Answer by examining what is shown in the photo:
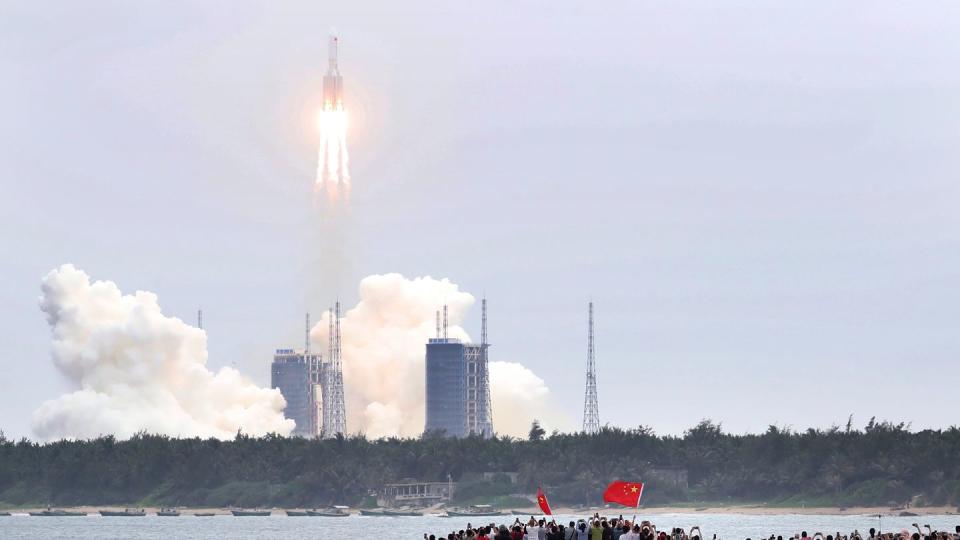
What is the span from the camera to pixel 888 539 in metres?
73.8

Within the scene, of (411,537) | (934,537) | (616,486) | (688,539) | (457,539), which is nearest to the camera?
(934,537)

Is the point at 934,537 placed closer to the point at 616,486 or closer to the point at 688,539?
the point at 688,539

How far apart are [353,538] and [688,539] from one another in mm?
126734

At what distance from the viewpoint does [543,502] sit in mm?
96562

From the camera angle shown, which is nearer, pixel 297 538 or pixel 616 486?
pixel 616 486

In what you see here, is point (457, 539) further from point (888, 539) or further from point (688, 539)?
point (888, 539)

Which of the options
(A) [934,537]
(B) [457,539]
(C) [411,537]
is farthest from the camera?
(C) [411,537]

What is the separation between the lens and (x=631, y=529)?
239 feet

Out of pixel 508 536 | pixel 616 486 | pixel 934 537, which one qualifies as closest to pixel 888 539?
pixel 934 537

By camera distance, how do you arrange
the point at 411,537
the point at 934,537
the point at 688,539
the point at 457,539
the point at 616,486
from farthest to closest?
the point at 411,537
the point at 616,486
the point at 457,539
the point at 688,539
the point at 934,537

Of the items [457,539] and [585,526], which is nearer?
[585,526]

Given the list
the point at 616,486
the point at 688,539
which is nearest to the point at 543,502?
the point at 616,486

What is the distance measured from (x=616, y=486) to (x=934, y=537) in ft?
80.3

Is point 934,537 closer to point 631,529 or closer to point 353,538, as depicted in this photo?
point 631,529
